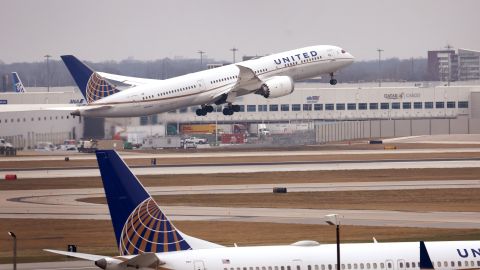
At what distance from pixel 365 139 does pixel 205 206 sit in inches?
4126

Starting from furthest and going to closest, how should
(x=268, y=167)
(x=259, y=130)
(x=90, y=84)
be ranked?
1. (x=259, y=130)
2. (x=90, y=84)
3. (x=268, y=167)

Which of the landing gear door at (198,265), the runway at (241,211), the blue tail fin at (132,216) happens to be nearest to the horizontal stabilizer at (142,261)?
the landing gear door at (198,265)

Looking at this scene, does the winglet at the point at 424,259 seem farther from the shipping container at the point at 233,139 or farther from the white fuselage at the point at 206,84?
the shipping container at the point at 233,139

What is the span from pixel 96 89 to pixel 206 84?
47.5ft

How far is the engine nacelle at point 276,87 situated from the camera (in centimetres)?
14450

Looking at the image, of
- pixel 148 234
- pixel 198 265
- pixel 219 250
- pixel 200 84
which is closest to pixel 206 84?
A: pixel 200 84

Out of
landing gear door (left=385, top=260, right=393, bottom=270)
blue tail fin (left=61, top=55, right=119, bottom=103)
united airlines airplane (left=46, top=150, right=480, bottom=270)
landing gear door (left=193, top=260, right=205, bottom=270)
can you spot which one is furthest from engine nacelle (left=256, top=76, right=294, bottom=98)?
landing gear door (left=193, top=260, right=205, bottom=270)

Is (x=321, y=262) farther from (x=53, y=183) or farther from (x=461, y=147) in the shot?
(x=461, y=147)

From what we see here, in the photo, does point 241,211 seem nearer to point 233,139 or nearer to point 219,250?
point 219,250

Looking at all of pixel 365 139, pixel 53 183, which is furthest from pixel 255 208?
pixel 365 139

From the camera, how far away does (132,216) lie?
47750 millimetres

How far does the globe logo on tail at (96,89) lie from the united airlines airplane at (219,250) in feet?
286

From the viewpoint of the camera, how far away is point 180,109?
470ft

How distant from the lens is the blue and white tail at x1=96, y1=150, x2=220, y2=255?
156 ft
